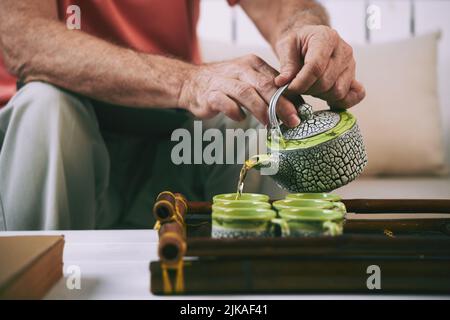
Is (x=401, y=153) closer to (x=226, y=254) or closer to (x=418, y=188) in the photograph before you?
(x=418, y=188)

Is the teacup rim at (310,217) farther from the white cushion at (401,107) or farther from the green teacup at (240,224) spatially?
the white cushion at (401,107)

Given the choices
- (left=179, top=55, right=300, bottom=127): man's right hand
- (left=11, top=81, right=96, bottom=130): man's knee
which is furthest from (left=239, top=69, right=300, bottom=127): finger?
(left=11, top=81, right=96, bottom=130): man's knee

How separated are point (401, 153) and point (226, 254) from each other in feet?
3.76

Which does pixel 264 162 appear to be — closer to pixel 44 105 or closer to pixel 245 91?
pixel 245 91

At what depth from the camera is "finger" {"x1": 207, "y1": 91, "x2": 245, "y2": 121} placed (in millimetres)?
971

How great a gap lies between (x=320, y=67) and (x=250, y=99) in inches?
5.8

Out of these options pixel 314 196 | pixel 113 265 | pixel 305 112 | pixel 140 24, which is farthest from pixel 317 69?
pixel 140 24

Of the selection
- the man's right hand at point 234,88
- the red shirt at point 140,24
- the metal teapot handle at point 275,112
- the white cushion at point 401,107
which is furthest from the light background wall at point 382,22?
the metal teapot handle at point 275,112

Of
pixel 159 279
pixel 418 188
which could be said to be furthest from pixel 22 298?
pixel 418 188

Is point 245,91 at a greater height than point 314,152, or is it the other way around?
point 245,91

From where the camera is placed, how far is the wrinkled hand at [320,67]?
3.00ft

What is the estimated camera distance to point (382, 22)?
5.97ft

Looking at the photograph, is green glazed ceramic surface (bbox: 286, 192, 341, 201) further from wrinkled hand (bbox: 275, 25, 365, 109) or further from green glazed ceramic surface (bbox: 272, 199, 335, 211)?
wrinkled hand (bbox: 275, 25, 365, 109)

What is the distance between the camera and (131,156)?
4.79ft
